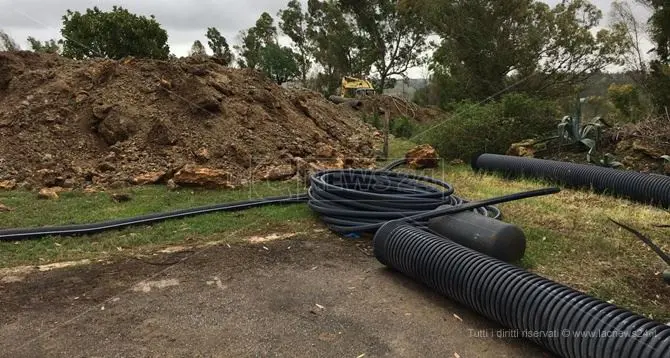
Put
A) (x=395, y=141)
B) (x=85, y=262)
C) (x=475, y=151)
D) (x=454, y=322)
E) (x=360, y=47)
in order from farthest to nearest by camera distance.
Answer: (x=360, y=47), (x=395, y=141), (x=475, y=151), (x=85, y=262), (x=454, y=322)

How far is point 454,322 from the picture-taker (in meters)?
2.71

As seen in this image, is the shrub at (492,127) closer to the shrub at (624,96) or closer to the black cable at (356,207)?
the black cable at (356,207)

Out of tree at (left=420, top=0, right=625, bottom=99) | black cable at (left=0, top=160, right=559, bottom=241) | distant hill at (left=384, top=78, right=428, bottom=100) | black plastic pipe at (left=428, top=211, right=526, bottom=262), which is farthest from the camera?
distant hill at (left=384, top=78, right=428, bottom=100)

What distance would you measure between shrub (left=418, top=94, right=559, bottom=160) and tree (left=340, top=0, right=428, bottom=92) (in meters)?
21.2

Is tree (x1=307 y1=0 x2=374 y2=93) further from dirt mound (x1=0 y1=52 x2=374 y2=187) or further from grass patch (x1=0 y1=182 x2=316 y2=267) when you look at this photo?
grass patch (x1=0 y1=182 x2=316 y2=267)

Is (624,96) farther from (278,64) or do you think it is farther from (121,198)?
(121,198)

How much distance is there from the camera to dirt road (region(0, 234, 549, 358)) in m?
2.43

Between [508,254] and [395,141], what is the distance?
917 centimetres

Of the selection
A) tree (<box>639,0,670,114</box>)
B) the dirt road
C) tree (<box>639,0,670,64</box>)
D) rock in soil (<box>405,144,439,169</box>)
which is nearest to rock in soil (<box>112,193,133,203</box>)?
the dirt road

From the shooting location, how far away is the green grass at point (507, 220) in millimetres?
3303

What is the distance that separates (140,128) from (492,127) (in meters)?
6.11

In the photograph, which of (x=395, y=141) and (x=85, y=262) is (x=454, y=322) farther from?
(x=395, y=141)

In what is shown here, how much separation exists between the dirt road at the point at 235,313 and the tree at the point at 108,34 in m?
16.3

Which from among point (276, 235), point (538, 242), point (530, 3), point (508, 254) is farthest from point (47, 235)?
point (530, 3)
